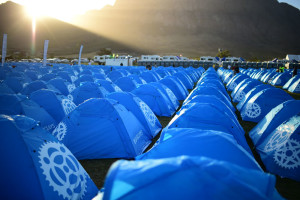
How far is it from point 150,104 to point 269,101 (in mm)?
5223

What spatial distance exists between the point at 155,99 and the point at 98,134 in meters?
4.62

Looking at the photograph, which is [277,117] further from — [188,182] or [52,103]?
[52,103]

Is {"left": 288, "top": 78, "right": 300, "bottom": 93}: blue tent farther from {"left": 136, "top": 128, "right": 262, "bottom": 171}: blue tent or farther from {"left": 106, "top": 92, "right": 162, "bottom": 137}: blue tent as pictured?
{"left": 136, "top": 128, "right": 262, "bottom": 171}: blue tent

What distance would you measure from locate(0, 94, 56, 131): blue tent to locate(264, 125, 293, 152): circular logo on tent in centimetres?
660

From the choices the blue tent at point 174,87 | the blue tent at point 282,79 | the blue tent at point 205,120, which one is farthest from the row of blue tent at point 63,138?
the blue tent at point 282,79

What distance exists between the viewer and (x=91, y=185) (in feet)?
13.7

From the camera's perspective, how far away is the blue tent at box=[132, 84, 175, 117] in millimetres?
10148

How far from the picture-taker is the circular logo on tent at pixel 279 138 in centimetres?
533

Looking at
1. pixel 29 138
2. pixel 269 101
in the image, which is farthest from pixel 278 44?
pixel 29 138

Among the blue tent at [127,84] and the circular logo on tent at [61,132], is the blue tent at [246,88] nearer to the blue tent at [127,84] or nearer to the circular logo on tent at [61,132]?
the blue tent at [127,84]

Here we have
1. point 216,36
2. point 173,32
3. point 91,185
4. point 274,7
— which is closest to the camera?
point 91,185

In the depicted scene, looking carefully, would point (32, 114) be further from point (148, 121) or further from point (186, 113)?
point (186, 113)

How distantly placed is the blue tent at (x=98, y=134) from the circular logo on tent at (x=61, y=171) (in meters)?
1.92

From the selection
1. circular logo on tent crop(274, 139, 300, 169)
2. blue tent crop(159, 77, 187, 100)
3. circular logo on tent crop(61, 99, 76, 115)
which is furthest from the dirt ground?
blue tent crop(159, 77, 187, 100)
